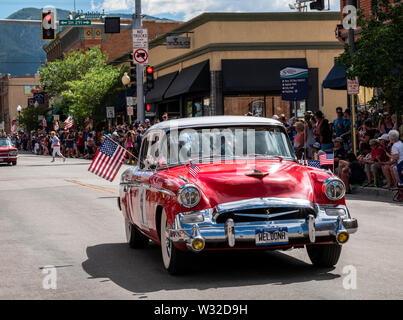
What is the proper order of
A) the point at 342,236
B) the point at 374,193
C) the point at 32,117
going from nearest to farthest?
1. the point at 342,236
2. the point at 374,193
3. the point at 32,117

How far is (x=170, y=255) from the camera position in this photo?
8.04 m

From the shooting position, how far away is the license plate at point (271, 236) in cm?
759

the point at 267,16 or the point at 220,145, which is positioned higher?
the point at 267,16

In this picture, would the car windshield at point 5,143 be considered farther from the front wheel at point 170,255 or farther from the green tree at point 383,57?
the front wheel at point 170,255

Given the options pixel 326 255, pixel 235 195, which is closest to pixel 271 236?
pixel 235 195

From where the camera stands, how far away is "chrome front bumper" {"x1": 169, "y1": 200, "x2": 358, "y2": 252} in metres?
7.53

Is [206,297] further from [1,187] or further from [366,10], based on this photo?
[366,10]

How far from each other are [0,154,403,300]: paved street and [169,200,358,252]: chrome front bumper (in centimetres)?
42

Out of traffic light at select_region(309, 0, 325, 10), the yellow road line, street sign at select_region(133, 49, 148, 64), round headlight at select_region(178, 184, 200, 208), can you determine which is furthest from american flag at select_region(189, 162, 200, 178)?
street sign at select_region(133, 49, 148, 64)

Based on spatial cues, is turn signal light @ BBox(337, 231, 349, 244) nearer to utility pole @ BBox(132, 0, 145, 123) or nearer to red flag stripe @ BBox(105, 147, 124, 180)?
red flag stripe @ BBox(105, 147, 124, 180)

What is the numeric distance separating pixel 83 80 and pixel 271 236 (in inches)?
2158

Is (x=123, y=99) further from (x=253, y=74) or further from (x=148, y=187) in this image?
(x=148, y=187)

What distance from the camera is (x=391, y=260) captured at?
887cm

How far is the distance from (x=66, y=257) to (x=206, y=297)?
3.37m
